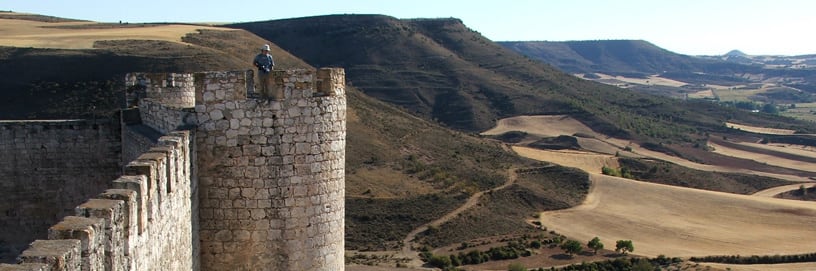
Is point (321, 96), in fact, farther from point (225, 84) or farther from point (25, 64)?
point (25, 64)

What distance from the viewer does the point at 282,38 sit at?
120438 millimetres

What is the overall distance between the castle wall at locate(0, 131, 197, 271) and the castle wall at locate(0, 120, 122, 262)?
3.24m

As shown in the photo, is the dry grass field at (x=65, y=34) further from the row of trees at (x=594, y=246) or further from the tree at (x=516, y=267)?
the row of trees at (x=594, y=246)

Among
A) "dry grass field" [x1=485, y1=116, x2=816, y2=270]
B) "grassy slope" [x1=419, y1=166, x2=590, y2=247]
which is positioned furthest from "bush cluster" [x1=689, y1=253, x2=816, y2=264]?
"grassy slope" [x1=419, y1=166, x2=590, y2=247]

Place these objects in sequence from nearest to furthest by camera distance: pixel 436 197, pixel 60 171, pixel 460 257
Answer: pixel 60 171 → pixel 460 257 → pixel 436 197

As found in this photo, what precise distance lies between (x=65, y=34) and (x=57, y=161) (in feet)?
247

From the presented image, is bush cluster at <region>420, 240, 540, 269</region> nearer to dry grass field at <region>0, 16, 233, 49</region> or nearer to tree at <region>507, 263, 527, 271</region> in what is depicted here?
tree at <region>507, 263, 527, 271</region>

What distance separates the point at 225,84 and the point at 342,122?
1314 millimetres

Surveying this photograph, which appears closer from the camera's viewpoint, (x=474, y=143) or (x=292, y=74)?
(x=292, y=74)

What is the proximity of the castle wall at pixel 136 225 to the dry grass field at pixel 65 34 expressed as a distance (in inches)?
2626

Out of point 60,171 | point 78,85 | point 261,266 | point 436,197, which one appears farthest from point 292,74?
point 78,85

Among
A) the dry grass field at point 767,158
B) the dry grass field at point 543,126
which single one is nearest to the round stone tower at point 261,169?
the dry grass field at point 767,158

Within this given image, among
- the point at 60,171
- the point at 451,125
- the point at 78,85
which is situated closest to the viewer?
the point at 60,171

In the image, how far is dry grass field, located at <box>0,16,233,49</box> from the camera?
68250mm
